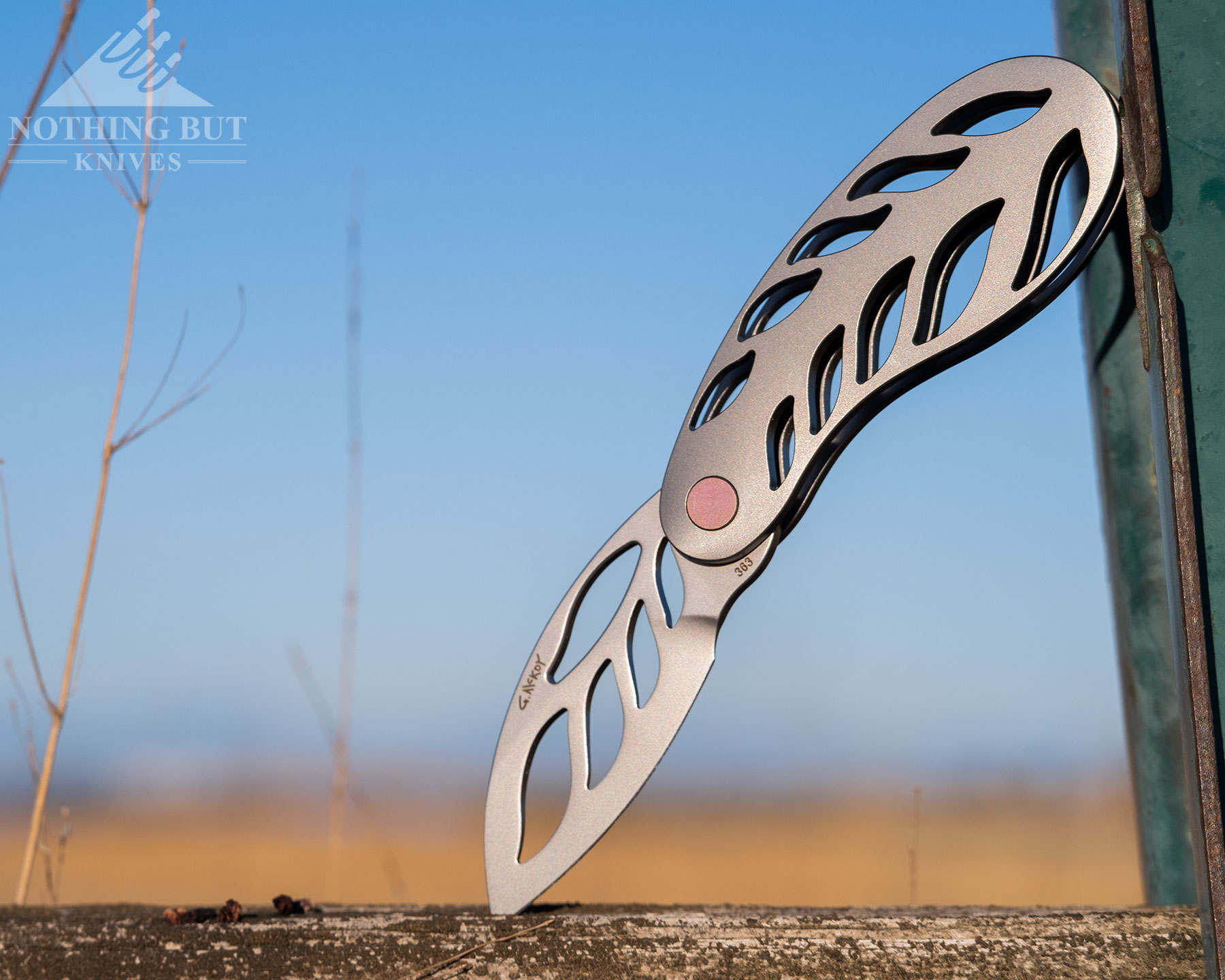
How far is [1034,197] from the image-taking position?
1.37m

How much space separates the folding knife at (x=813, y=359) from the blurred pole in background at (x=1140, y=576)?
1.40ft

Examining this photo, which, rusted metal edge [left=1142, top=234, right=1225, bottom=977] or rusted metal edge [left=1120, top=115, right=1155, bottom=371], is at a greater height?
rusted metal edge [left=1120, top=115, right=1155, bottom=371]

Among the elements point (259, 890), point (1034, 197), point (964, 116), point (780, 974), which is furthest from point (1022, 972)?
point (259, 890)

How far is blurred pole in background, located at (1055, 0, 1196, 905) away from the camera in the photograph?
1.75m

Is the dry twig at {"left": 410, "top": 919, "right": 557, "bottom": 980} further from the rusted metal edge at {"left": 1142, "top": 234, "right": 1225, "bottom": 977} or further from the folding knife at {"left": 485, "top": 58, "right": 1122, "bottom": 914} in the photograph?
the rusted metal edge at {"left": 1142, "top": 234, "right": 1225, "bottom": 977}

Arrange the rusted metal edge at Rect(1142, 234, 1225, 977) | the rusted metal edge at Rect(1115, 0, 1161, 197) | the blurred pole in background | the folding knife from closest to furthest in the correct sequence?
the rusted metal edge at Rect(1142, 234, 1225, 977) → the rusted metal edge at Rect(1115, 0, 1161, 197) → the folding knife → the blurred pole in background

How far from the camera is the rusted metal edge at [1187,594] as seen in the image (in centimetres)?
112
